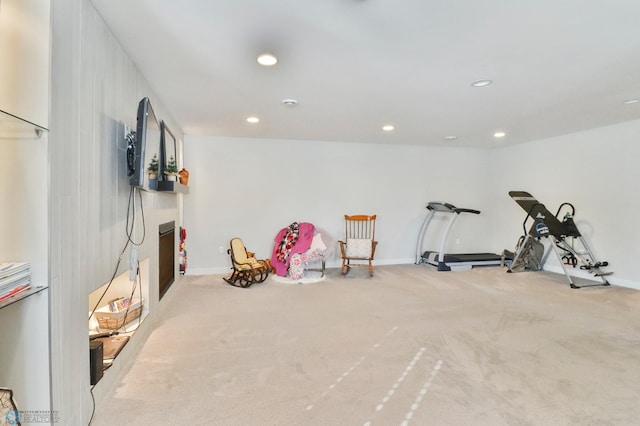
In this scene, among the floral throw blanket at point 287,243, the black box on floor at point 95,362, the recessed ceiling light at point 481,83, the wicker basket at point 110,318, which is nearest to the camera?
the black box on floor at point 95,362

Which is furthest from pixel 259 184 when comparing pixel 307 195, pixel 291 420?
pixel 291 420

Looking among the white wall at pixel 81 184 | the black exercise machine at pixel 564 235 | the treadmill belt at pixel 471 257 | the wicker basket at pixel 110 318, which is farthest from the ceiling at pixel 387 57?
the treadmill belt at pixel 471 257

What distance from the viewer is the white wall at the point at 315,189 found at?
17.2ft

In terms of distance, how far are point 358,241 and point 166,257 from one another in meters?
3.01

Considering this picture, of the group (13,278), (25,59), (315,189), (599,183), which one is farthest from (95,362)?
(599,183)

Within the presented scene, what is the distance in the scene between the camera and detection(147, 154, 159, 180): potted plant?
2.69 m

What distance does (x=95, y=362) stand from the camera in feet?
5.83

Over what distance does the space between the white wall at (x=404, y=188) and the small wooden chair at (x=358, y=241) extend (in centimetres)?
24

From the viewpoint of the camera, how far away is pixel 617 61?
245cm

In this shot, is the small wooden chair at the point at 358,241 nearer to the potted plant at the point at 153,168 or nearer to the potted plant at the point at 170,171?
the potted plant at the point at 170,171

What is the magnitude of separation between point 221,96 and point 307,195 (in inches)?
106

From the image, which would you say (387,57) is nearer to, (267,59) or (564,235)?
(267,59)

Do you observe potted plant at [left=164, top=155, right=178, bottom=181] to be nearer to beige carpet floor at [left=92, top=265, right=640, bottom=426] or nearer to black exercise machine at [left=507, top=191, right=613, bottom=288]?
beige carpet floor at [left=92, top=265, right=640, bottom=426]

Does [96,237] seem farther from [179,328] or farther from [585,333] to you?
[585,333]
